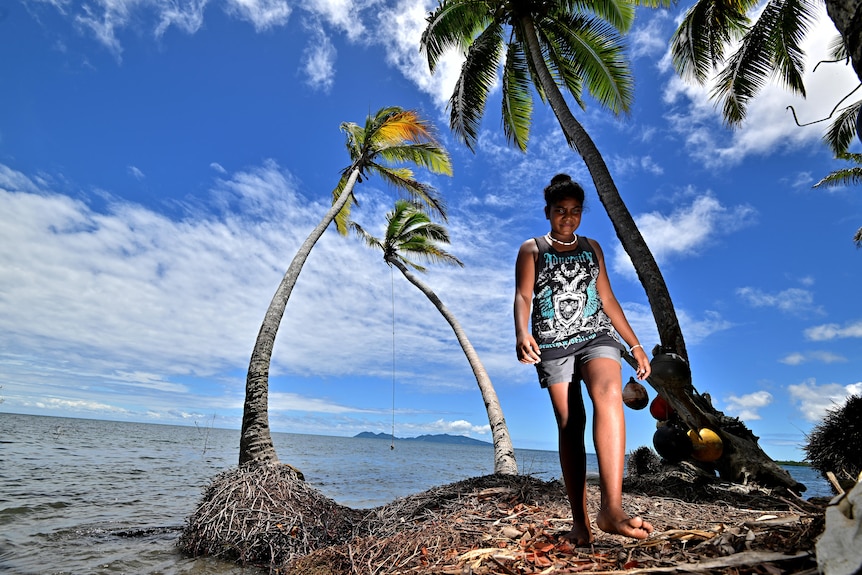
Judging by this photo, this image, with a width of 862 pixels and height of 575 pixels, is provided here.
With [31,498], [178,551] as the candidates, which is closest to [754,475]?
[178,551]

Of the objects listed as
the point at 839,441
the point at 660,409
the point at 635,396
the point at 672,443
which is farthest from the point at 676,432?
the point at 839,441

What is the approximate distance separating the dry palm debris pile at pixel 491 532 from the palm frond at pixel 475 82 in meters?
9.34

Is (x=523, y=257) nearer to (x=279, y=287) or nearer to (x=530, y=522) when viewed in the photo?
(x=530, y=522)

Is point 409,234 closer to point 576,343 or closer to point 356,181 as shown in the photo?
point 356,181

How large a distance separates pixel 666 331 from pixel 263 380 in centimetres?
766

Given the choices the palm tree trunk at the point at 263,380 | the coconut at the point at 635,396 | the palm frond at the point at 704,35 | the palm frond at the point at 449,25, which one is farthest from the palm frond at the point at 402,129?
the coconut at the point at 635,396

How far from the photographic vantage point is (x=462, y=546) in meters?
3.01

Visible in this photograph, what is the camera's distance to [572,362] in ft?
9.07

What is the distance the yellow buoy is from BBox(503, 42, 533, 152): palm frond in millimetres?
9551

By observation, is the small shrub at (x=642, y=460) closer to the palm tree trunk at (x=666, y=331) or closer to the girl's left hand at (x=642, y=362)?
the palm tree trunk at (x=666, y=331)

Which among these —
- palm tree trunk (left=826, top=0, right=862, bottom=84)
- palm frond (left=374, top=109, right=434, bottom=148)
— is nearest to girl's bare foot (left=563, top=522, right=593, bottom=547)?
palm tree trunk (left=826, top=0, right=862, bottom=84)

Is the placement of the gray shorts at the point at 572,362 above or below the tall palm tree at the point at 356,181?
below

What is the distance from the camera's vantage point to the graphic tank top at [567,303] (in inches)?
111

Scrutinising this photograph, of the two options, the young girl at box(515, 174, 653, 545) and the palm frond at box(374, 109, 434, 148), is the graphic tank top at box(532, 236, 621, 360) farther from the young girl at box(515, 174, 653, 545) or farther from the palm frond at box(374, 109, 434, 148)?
the palm frond at box(374, 109, 434, 148)
